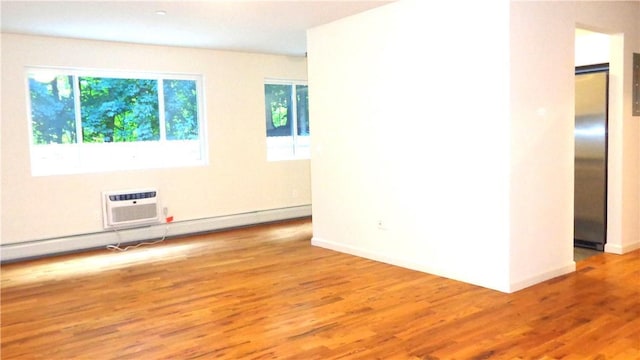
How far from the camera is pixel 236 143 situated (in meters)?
7.11

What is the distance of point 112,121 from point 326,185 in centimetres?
274

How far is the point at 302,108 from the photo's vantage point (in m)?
7.90

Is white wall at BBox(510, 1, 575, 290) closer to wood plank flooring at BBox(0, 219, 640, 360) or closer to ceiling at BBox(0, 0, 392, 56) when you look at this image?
wood plank flooring at BBox(0, 219, 640, 360)

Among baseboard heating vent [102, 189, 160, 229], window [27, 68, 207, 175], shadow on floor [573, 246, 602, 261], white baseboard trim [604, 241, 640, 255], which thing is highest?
window [27, 68, 207, 175]

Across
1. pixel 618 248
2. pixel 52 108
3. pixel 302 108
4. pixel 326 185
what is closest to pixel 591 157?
pixel 618 248

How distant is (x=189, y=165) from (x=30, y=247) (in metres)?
2.04

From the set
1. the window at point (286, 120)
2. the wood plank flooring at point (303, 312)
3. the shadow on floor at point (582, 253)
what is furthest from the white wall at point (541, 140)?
the window at point (286, 120)

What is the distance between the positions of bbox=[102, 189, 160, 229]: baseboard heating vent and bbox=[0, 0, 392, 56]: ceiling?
179 centimetres

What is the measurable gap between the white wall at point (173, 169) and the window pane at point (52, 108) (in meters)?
0.17

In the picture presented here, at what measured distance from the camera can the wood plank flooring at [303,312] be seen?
119 inches

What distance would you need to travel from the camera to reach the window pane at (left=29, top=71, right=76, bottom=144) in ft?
18.8

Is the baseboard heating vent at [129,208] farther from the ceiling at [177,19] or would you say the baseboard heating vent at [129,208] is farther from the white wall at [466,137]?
the white wall at [466,137]

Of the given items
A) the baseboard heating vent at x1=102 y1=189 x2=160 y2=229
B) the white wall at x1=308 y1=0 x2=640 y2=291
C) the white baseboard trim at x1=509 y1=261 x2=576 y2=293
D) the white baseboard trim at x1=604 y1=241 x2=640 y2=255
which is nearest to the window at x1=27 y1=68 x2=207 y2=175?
the baseboard heating vent at x1=102 y1=189 x2=160 y2=229

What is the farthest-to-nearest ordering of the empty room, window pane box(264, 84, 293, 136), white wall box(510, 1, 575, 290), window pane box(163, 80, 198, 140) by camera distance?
1. window pane box(264, 84, 293, 136)
2. window pane box(163, 80, 198, 140)
3. white wall box(510, 1, 575, 290)
4. the empty room
